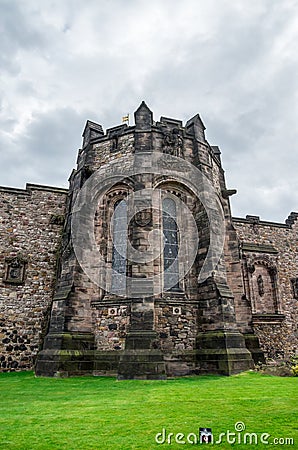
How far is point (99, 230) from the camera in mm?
12078

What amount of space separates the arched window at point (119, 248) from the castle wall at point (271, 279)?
8.16m

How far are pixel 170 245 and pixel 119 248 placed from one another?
1736 mm

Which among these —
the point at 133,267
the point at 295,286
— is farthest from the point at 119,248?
the point at 295,286

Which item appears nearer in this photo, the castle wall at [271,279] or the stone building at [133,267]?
the stone building at [133,267]

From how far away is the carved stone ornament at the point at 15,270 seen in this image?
15.0 metres

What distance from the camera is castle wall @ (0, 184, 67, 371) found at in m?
14.3

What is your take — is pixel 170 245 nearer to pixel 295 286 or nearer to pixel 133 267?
pixel 133 267

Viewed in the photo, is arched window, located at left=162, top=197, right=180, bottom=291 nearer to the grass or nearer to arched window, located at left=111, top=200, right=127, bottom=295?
arched window, located at left=111, top=200, right=127, bottom=295

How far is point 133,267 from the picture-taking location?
1025 cm

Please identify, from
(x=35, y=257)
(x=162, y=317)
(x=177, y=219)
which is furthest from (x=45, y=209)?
(x=162, y=317)

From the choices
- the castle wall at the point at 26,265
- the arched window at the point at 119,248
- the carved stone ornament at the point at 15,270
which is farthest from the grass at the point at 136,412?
the carved stone ornament at the point at 15,270

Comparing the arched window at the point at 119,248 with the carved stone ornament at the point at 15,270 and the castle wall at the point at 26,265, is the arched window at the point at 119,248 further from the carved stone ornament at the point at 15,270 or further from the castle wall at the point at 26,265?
the carved stone ornament at the point at 15,270

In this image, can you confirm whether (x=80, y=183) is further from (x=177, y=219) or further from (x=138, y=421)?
(x=138, y=421)

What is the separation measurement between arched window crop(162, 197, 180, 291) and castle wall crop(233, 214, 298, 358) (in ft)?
23.2
